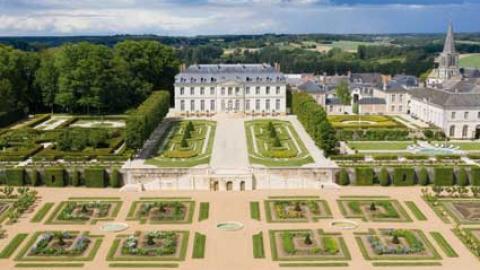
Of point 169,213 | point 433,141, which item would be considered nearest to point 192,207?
point 169,213

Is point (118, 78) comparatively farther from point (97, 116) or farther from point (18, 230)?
point (18, 230)

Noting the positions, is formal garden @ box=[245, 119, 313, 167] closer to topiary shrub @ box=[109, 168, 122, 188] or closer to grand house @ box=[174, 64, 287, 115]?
grand house @ box=[174, 64, 287, 115]

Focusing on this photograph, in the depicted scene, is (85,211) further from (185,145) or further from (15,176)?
(185,145)

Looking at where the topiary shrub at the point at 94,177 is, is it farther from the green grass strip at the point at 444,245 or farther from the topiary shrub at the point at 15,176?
the green grass strip at the point at 444,245

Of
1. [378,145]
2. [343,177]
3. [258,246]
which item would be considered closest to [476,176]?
[343,177]

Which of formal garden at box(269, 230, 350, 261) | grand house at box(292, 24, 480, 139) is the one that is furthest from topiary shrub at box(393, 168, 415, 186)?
grand house at box(292, 24, 480, 139)

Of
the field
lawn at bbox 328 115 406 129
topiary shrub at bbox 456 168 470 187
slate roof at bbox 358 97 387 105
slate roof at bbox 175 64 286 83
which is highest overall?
slate roof at bbox 175 64 286 83
